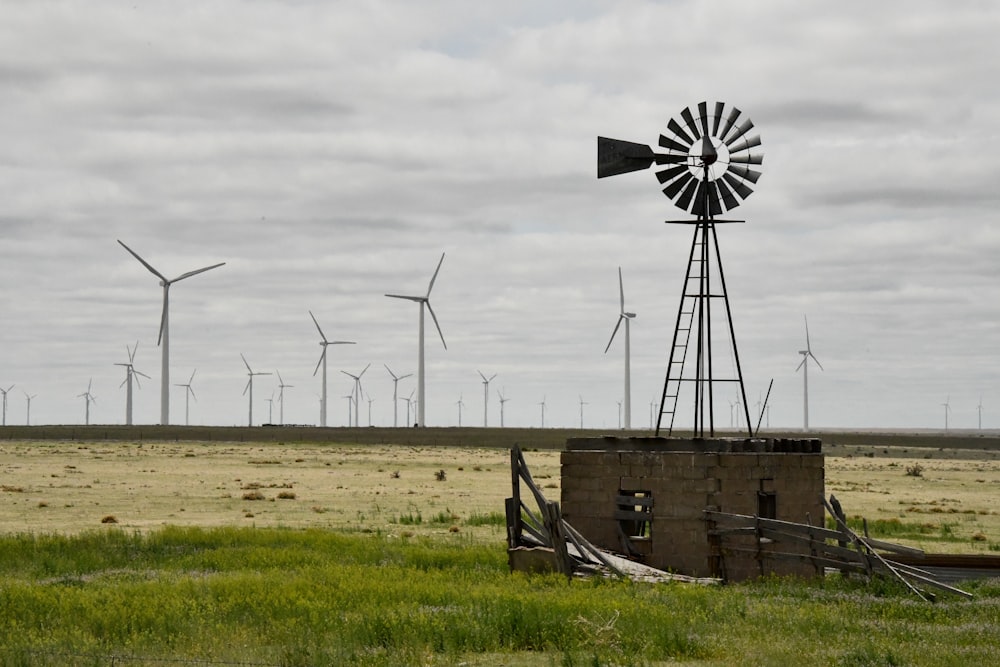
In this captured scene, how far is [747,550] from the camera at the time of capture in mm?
30500

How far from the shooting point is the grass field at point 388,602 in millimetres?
21328

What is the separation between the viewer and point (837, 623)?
23875mm

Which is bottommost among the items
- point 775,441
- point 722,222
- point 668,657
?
point 668,657

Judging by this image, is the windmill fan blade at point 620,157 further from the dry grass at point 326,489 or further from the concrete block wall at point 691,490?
the dry grass at point 326,489

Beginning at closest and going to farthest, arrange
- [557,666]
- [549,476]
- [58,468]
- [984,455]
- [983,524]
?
[557,666]
[983,524]
[549,476]
[58,468]
[984,455]

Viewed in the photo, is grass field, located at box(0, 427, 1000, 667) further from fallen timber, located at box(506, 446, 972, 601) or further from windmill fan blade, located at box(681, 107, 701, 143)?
windmill fan blade, located at box(681, 107, 701, 143)

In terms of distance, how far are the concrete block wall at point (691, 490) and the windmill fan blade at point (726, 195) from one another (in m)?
6.45

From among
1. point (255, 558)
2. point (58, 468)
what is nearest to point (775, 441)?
point (255, 558)

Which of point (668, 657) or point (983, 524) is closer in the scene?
point (668, 657)

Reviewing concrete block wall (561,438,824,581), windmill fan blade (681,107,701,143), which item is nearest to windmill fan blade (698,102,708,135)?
windmill fan blade (681,107,701,143)

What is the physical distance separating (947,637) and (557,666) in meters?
7.07

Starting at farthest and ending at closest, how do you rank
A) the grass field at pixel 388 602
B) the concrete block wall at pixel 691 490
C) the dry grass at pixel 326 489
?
the dry grass at pixel 326 489 < the concrete block wall at pixel 691 490 < the grass field at pixel 388 602

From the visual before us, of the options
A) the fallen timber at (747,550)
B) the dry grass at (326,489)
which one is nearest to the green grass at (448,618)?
the fallen timber at (747,550)

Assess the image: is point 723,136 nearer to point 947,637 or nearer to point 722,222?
point 722,222
